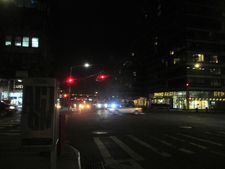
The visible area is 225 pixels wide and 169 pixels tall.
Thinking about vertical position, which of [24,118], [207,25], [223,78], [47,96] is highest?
[207,25]

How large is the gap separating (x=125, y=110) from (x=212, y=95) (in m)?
36.3

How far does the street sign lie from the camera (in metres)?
10.4

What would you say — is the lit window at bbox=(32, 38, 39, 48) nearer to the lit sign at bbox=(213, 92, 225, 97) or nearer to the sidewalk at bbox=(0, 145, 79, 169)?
the lit sign at bbox=(213, 92, 225, 97)

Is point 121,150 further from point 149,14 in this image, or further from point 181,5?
point 149,14

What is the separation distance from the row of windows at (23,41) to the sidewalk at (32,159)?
180 feet

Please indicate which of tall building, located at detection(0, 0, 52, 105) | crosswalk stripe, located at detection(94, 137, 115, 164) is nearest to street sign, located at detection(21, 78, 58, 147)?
crosswalk stripe, located at detection(94, 137, 115, 164)

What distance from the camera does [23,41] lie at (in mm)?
63969

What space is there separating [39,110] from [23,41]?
5690 centimetres

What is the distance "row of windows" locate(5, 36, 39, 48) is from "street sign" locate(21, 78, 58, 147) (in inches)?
2221

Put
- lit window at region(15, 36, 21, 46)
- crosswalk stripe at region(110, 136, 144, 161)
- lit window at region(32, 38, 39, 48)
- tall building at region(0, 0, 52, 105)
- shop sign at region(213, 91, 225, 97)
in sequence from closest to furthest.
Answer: crosswalk stripe at region(110, 136, 144, 161)
tall building at region(0, 0, 52, 105)
lit window at region(15, 36, 21, 46)
lit window at region(32, 38, 39, 48)
shop sign at region(213, 91, 225, 97)

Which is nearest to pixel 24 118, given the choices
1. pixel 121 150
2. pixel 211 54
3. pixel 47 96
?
pixel 47 96

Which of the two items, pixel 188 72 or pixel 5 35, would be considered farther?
pixel 188 72

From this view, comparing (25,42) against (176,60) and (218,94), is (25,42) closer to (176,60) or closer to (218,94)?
(176,60)

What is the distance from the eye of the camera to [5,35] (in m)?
62.5
